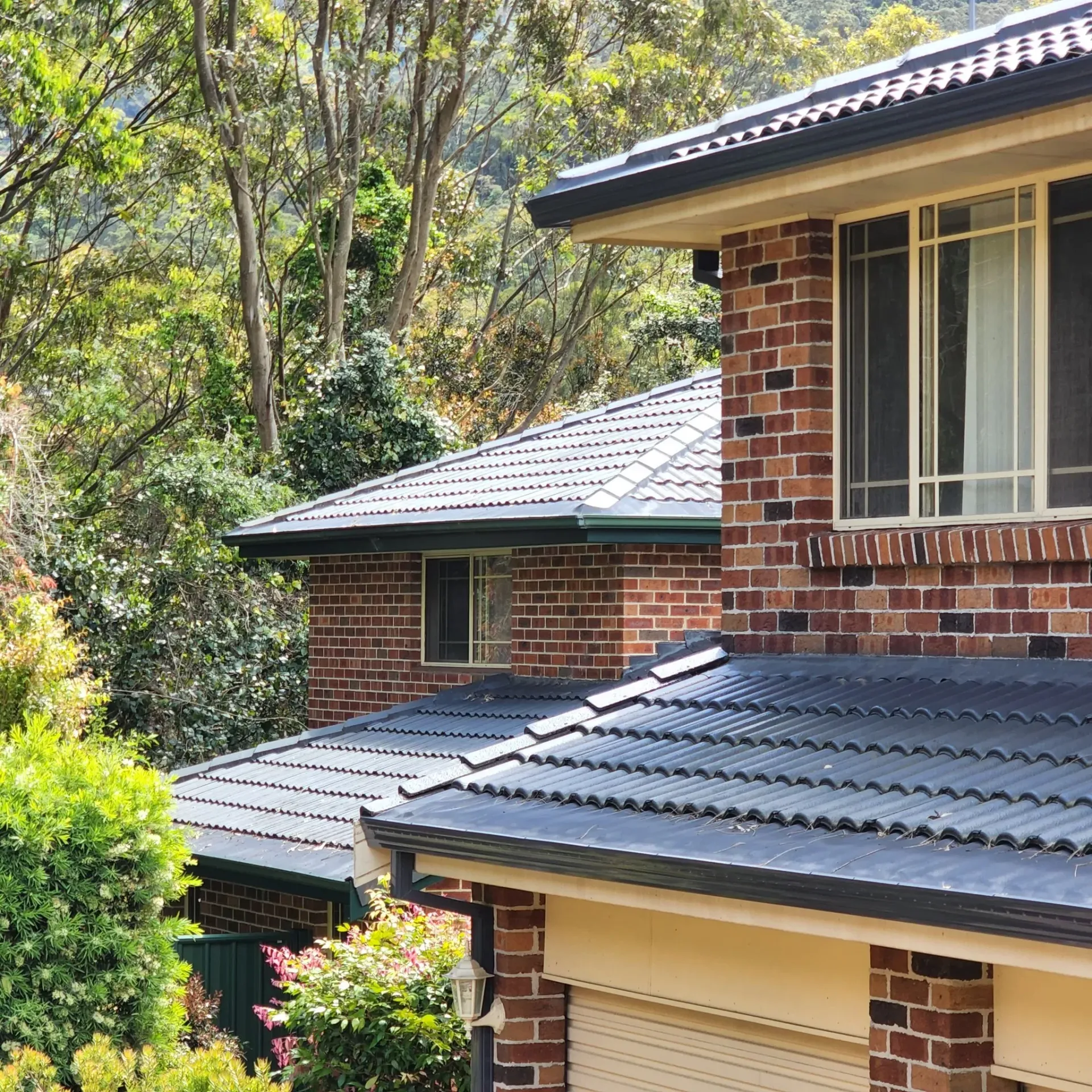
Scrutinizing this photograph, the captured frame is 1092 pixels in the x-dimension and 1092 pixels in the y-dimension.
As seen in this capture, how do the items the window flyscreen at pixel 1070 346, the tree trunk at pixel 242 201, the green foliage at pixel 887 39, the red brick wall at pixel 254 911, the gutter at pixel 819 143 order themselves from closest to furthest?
the gutter at pixel 819 143 → the window flyscreen at pixel 1070 346 → the red brick wall at pixel 254 911 → the tree trunk at pixel 242 201 → the green foliage at pixel 887 39

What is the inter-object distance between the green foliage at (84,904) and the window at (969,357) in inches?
204

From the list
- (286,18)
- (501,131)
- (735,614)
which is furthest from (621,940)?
(501,131)

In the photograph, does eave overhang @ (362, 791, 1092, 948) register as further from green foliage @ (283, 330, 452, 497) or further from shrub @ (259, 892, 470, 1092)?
green foliage @ (283, 330, 452, 497)

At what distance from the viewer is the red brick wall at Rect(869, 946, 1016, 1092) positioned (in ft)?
15.9

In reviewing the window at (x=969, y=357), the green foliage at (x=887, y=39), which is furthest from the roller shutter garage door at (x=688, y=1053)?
the green foliage at (x=887, y=39)

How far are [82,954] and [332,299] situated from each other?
18.5 meters

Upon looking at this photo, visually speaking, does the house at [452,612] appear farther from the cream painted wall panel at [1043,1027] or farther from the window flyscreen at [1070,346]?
the cream painted wall panel at [1043,1027]

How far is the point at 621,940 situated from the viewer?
6.16m

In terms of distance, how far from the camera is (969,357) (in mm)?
6625

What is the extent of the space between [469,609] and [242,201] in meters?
14.2

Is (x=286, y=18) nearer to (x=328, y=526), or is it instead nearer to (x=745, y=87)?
(x=745, y=87)

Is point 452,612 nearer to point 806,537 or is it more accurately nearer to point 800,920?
point 806,537

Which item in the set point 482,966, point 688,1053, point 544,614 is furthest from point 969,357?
point 544,614

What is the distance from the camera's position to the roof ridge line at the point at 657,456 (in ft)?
38.8
